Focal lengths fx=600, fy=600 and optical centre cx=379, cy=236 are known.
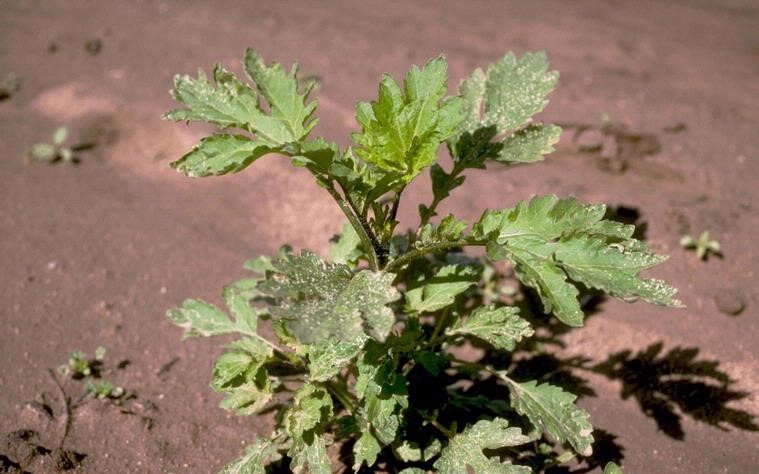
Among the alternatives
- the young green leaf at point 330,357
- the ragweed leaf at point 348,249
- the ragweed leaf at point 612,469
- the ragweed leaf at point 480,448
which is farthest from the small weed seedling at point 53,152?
the ragweed leaf at point 612,469

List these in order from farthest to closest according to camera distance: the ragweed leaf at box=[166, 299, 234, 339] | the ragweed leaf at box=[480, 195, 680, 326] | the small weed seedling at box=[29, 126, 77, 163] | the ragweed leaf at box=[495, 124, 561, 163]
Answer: the small weed seedling at box=[29, 126, 77, 163] → the ragweed leaf at box=[166, 299, 234, 339] → the ragweed leaf at box=[495, 124, 561, 163] → the ragweed leaf at box=[480, 195, 680, 326]

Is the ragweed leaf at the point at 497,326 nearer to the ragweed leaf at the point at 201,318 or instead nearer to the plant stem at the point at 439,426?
the plant stem at the point at 439,426

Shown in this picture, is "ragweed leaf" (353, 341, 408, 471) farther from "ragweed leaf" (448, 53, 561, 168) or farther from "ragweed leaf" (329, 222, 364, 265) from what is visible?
"ragweed leaf" (448, 53, 561, 168)

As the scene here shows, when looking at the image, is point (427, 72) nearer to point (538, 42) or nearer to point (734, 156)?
point (734, 156)

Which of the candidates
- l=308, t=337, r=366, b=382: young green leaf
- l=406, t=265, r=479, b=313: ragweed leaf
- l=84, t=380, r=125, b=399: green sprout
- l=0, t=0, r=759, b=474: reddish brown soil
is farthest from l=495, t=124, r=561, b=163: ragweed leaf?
l=84, t=380, r=125, b=399: green sprout

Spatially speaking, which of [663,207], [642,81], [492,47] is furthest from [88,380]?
[642,81]

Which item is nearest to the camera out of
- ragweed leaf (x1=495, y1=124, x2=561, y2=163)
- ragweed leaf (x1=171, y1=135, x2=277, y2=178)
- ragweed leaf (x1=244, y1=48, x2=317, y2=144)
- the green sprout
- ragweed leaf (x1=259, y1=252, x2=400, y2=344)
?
ragweed leaf (x1=259, y1=252, x2=400, y2=344)

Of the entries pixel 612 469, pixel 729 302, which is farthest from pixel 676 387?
pixel 612 469
